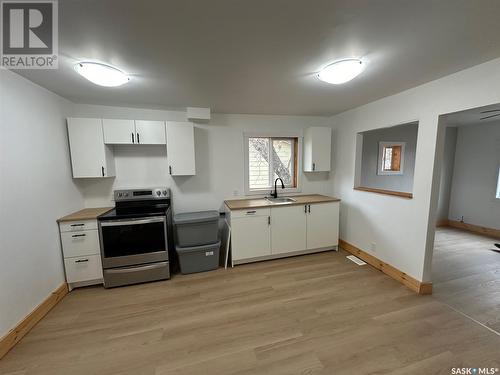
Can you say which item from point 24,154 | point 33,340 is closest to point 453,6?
point 24,154

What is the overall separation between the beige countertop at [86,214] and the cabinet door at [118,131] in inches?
36.6

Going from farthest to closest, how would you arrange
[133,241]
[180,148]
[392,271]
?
[180,148]
[392,271]
[133,241]

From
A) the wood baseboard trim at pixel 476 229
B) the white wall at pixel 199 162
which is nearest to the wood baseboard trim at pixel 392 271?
the white wall at pixel 199 162

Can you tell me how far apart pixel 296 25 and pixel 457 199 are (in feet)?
19.0

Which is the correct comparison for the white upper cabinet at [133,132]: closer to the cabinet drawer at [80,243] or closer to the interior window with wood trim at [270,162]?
the cabinet drawer at [80,243]

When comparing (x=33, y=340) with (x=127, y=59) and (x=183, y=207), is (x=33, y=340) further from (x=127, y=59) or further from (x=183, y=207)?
(x=127, y=59)

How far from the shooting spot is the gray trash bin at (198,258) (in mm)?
2668

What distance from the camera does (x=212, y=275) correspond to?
2.69 meters

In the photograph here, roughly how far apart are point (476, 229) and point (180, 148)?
20.5ft

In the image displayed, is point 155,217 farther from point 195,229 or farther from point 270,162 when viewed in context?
point 270,162

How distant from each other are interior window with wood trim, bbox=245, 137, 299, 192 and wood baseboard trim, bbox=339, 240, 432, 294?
1.45m

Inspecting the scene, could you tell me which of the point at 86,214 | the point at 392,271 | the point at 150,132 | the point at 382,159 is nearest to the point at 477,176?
the point at 382,159

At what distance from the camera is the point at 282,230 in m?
3.00
